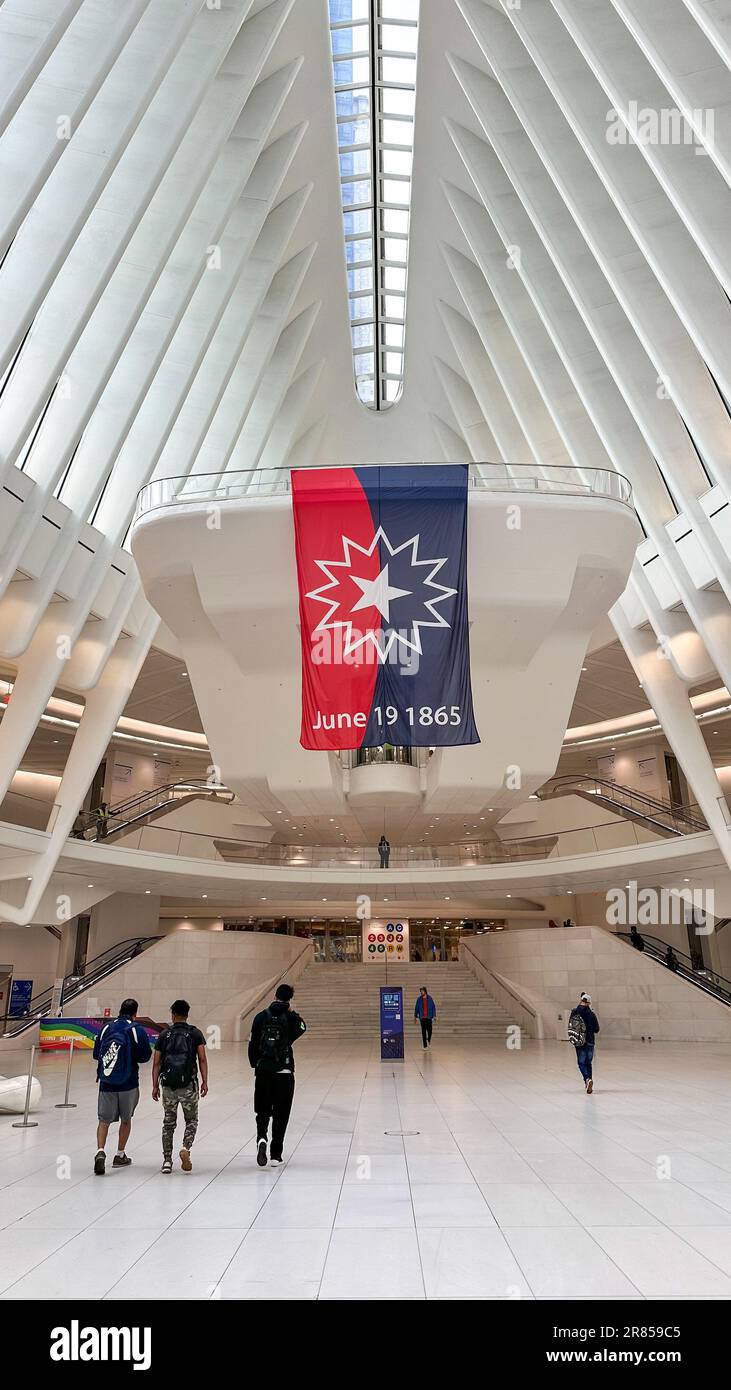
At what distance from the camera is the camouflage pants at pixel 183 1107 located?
7.75 meters

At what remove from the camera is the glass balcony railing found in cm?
1619

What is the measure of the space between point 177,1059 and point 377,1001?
72.9ft

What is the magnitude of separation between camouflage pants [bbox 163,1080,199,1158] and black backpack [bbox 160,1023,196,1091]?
61 mm

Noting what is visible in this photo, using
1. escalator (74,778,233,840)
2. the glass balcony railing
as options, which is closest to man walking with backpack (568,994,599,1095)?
the glass balcony railing

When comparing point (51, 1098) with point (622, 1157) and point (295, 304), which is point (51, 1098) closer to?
point (622, 1157)

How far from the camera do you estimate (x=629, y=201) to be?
13430 millimetres

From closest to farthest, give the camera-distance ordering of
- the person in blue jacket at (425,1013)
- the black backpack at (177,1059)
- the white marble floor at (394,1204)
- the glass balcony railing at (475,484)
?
the white marble floor at (394,1204) < the black backpack at (177,1059) < the glass balcony railing at (475,484) < the person in blue jacket at (425,1013)

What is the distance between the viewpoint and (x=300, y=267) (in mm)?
23609

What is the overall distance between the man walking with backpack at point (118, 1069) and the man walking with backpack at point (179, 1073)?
0.22m

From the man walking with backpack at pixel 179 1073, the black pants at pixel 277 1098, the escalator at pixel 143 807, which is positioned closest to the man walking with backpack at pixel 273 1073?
the black pants at pixel 277 1098

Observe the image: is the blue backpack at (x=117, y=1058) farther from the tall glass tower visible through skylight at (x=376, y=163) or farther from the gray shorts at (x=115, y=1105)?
the tall glass tower visible through skylight at (x=376, y=163)

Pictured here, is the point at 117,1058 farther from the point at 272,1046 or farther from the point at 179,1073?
the point at 272,1046

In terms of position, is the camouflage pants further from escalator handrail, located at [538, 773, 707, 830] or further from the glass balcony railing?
escalator handrail, located at [538, 773, 707, 830]

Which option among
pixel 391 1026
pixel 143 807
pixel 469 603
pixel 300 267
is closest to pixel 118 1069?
pixel 469 603
